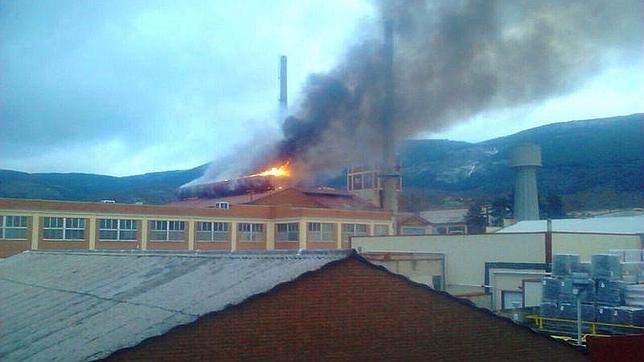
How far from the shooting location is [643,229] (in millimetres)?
36125

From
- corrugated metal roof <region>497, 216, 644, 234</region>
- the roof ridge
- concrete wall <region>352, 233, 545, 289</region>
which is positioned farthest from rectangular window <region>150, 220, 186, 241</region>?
the roof ridge

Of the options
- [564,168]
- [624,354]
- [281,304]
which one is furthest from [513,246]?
[564,168]

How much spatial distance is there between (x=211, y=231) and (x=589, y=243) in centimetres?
3437

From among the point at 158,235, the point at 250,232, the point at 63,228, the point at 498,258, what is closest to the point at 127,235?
the point at 158,235

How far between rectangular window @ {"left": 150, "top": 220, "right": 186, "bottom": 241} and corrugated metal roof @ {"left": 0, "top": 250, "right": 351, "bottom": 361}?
114ft

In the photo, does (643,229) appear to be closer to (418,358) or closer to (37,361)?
(418,358)

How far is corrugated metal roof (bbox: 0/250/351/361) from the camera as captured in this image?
10.7 m

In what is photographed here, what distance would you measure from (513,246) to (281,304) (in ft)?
74.4

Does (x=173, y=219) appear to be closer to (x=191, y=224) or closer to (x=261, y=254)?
(x=191, y=224)

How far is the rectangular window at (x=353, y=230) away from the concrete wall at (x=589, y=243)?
102 feet

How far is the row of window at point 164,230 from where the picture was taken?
47156 millimetres

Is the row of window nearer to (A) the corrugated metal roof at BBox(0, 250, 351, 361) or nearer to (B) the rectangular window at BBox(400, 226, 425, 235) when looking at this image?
(B) the rectangular window at BBox(400, 226, 425, 235)

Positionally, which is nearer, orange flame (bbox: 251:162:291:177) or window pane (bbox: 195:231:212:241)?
window pane (bbox: 195:231:212:241)

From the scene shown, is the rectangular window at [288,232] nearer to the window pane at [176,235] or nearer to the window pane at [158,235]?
the window pane at [176,235]
